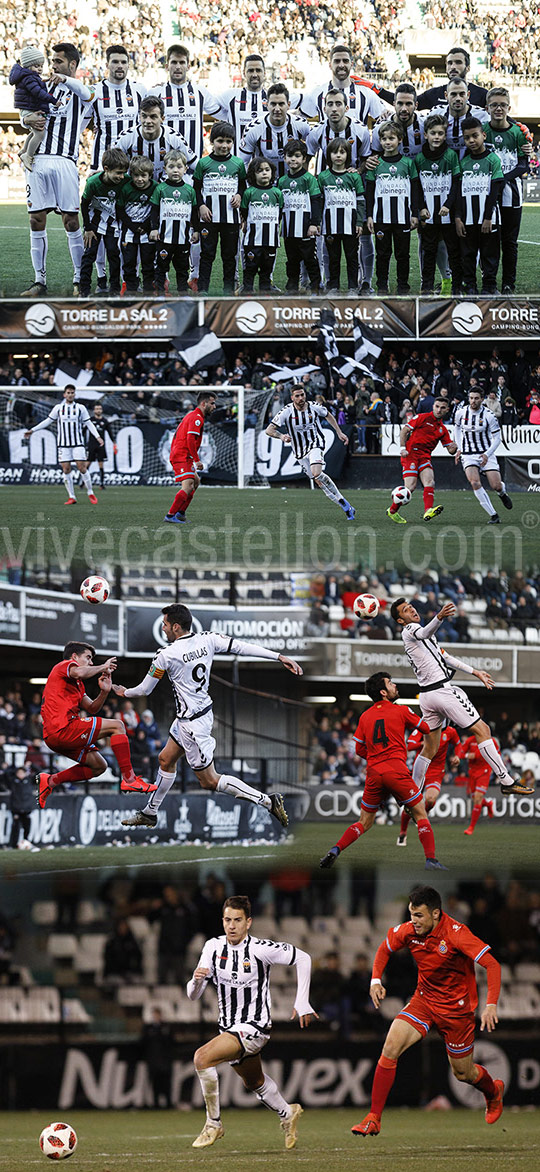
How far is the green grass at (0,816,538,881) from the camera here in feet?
50.8

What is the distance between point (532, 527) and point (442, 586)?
2.06m

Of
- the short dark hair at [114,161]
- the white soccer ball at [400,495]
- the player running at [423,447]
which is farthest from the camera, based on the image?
the short dark hair at [114,161]

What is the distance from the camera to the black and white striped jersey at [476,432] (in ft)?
50.4

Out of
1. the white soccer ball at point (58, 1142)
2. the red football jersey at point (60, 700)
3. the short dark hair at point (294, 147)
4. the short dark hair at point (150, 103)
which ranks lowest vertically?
the white soccer ball at point (58, 1142)

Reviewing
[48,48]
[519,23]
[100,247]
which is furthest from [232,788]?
[519,23]

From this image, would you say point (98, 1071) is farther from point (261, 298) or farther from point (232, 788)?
point (261, 298)

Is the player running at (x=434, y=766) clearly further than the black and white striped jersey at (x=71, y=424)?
No

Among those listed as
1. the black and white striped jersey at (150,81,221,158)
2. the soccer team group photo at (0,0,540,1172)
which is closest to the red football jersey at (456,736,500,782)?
the soccer team group photo at (0,0,540,1172)

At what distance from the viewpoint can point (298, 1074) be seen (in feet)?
39.4

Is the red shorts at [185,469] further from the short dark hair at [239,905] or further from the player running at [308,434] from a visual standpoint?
the short dark hair at [239,905]

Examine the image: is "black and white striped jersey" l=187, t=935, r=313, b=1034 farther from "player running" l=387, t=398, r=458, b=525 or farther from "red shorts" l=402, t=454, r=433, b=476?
"red shorts" l=402, t=454, r=433, b=476

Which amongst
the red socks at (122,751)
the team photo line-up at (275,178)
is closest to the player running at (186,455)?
the red socks at (122,751)

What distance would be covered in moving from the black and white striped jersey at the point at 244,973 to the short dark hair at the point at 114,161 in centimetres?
1178

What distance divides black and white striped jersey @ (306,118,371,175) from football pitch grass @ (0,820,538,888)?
906cm
